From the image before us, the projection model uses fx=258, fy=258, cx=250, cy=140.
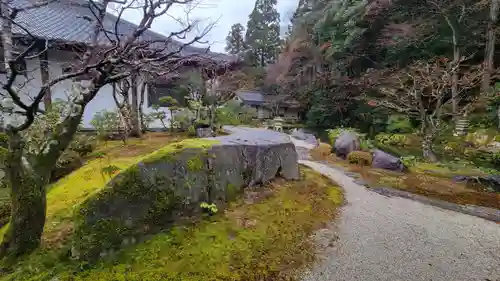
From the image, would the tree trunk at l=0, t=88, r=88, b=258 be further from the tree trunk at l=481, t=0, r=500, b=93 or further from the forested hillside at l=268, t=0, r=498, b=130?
the tree trunk at l=481, t=0, r=500, b=93

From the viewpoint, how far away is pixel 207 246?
265cm

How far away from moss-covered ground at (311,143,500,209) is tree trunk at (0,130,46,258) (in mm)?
5292

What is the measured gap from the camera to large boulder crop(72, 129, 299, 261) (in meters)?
→ 2.26

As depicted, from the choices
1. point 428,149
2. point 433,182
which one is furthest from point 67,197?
point 428,149

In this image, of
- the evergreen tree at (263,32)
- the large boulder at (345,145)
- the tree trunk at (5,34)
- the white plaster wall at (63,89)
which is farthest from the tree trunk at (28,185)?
the evergreen tree at (263,32)

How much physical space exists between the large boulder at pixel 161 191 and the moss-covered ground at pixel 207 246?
5.3 inches

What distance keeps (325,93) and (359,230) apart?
14.2 meters

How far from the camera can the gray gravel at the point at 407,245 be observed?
245 centimetres

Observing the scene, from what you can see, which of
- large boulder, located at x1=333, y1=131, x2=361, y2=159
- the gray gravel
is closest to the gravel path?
the gray gravel

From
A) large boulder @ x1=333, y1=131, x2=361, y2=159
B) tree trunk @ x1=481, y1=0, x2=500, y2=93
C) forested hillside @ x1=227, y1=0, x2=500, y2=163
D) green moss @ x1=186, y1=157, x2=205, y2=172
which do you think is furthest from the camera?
tree trunk @ x1=481, y1=0, x2=500, y2=93

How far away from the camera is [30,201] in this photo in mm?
2152

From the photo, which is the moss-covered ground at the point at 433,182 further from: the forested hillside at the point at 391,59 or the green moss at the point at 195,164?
the green moss at the point at 195,164

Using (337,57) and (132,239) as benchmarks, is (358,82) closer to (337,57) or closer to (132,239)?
(337,57)

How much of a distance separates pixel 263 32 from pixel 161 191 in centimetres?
3177
